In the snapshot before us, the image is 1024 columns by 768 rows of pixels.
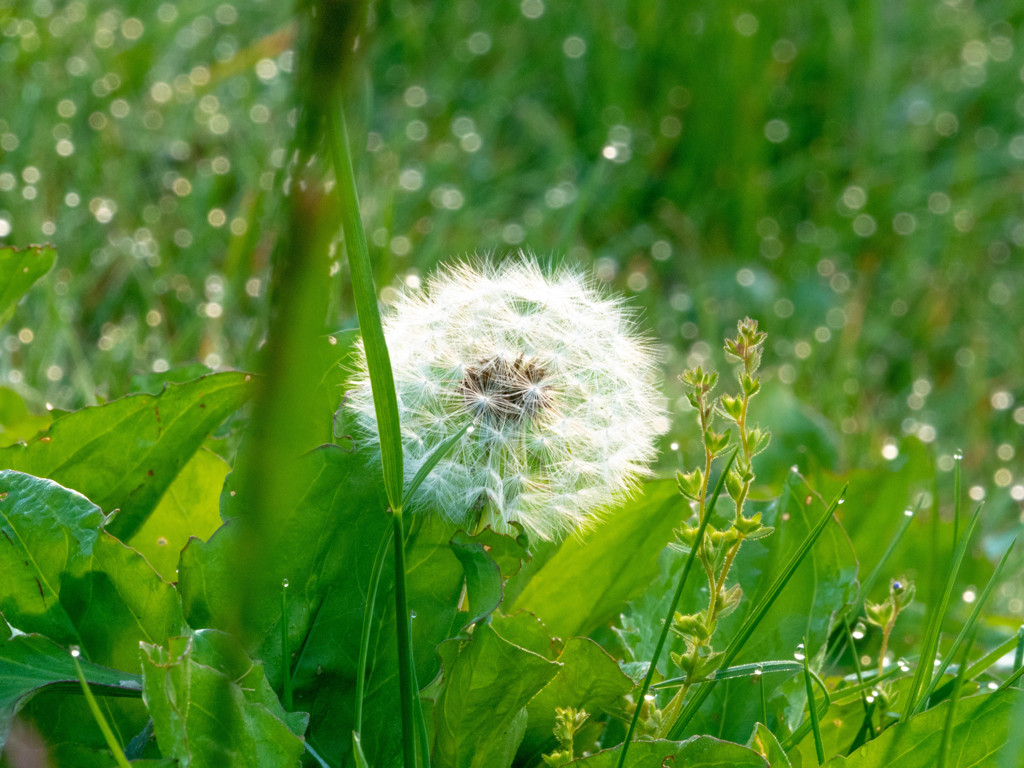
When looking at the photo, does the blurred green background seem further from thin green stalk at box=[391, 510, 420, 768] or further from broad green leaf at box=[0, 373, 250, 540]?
thin green stalk at box=[391, 510, 420, 768]

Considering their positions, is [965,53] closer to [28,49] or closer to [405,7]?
[405,7]

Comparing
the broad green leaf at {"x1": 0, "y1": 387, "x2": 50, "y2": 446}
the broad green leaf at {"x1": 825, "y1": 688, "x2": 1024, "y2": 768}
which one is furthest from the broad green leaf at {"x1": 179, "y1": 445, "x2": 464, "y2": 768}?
the broad green leaf at {"x1": 0, "y1": 387, "x2": 50, "y2": 446}

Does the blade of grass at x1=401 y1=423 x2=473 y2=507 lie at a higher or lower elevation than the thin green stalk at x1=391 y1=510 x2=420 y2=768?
higher

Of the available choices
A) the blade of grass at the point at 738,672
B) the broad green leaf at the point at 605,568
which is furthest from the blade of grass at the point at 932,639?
the broad green leaf at the point at 605,568

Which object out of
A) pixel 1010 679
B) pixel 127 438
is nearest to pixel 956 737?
pixel 1010 679

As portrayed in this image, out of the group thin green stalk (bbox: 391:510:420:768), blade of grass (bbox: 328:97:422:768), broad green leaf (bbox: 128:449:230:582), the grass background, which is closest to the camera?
blade of grass (bbox: 328:97:422:768)

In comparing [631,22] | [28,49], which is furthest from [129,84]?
[631,22]
